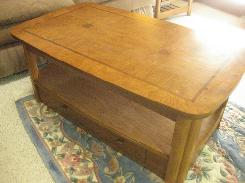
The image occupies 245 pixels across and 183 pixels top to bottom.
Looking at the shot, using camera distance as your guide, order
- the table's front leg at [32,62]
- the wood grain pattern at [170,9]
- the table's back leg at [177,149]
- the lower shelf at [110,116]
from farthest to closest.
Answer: the wood grain pattern at [170,9] → the table's front leg at [32,62] → the lower shelf at [110,116] → the table's back leg at [177,149]

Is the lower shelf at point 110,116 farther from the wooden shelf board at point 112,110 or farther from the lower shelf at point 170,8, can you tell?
the lower shelf at point 170,8

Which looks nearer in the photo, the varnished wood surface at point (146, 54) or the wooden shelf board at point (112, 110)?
the varnished wood surface at point (146, 54)

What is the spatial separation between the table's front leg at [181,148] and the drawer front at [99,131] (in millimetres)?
158

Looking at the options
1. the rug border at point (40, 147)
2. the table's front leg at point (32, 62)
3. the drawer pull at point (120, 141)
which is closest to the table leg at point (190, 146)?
the drawer pull at point (120, 141)

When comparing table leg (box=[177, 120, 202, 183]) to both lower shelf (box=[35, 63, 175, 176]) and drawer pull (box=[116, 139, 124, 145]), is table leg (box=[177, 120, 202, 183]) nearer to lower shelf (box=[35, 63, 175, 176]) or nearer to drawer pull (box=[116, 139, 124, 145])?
lower shelf (box=[35, 63, 175, 176])

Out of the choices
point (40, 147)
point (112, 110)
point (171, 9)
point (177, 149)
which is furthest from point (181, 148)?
point (171, 9)

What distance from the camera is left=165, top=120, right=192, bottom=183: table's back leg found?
3.27ft

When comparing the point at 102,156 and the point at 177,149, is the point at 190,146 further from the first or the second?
the point at 102,156

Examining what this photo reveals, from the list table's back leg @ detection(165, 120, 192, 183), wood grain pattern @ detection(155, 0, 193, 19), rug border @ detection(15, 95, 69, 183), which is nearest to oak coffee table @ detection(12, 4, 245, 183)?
table's back leg @ detection(165, 120, 192, 183)

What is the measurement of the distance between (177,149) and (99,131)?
1.55ft

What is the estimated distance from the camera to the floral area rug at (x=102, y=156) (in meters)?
1.29

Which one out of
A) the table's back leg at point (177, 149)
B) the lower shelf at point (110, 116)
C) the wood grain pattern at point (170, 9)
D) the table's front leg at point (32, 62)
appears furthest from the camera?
the wood grain pattern at point (170, 9)

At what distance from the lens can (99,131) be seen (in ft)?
4.56

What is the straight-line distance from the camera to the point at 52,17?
1.63 m
